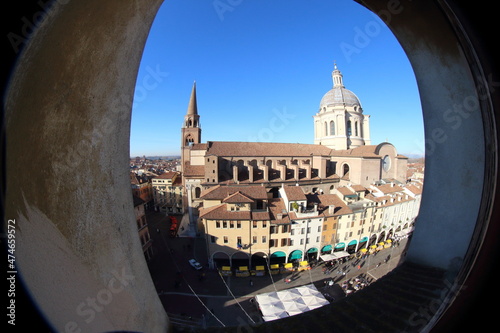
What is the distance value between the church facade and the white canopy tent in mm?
11332

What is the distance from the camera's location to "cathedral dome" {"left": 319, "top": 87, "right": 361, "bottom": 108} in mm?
34438

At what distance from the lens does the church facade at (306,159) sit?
985 inches

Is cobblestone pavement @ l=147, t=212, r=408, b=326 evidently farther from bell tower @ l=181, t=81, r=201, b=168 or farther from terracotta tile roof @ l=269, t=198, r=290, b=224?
bell tower @ l=181, t=81, r=201, b=168

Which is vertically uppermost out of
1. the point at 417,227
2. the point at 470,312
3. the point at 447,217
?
the point at 447,217

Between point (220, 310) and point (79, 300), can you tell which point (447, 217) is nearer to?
point (79, 300)

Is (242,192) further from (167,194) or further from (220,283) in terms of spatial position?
(167,194)

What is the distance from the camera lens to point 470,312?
4.21ft

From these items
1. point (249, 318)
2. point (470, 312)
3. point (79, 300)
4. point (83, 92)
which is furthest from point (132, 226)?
point (249, 318)

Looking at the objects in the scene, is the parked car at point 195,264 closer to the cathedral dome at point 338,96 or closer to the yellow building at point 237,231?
the yellow building at point 237,231

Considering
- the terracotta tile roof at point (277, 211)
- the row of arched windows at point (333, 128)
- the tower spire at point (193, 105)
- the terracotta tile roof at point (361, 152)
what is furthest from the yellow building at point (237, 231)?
the row of arched windows at point (333, 128)

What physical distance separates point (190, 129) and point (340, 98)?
27007 mm

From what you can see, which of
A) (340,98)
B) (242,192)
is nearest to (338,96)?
(340,98)

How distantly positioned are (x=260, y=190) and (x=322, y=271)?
846cm

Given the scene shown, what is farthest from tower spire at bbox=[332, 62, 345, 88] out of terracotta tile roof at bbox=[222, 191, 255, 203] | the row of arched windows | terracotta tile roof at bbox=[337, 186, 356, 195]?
terracotta tile roof at bbox=[222, 191, 255, 203]
